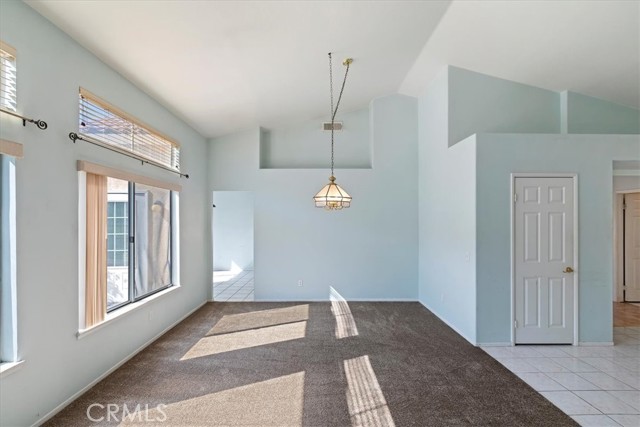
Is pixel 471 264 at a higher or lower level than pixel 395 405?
higher

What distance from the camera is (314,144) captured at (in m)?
6.84

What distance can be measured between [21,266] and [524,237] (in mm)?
5143

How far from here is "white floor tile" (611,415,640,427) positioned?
2533 mm

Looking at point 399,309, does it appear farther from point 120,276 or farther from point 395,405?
point 120,276

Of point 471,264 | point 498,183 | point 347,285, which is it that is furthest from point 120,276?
point 498,183

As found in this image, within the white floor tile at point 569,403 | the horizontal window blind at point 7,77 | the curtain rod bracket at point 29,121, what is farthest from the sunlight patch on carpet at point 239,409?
the horizontal window blind at point 7,77

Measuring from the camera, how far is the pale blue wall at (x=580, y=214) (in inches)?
161

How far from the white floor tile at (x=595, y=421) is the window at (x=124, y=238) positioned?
14.3 ft

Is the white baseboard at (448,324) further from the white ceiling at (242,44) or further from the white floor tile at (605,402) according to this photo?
the white ceiling at (242,44)

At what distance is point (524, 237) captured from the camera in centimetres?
411

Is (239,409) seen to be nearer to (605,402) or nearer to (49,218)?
(49,218)

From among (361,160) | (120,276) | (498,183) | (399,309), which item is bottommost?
(399,309)

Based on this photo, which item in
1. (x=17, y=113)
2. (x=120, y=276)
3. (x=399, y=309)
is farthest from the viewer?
(x=399, y=309)

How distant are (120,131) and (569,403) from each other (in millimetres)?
5237
